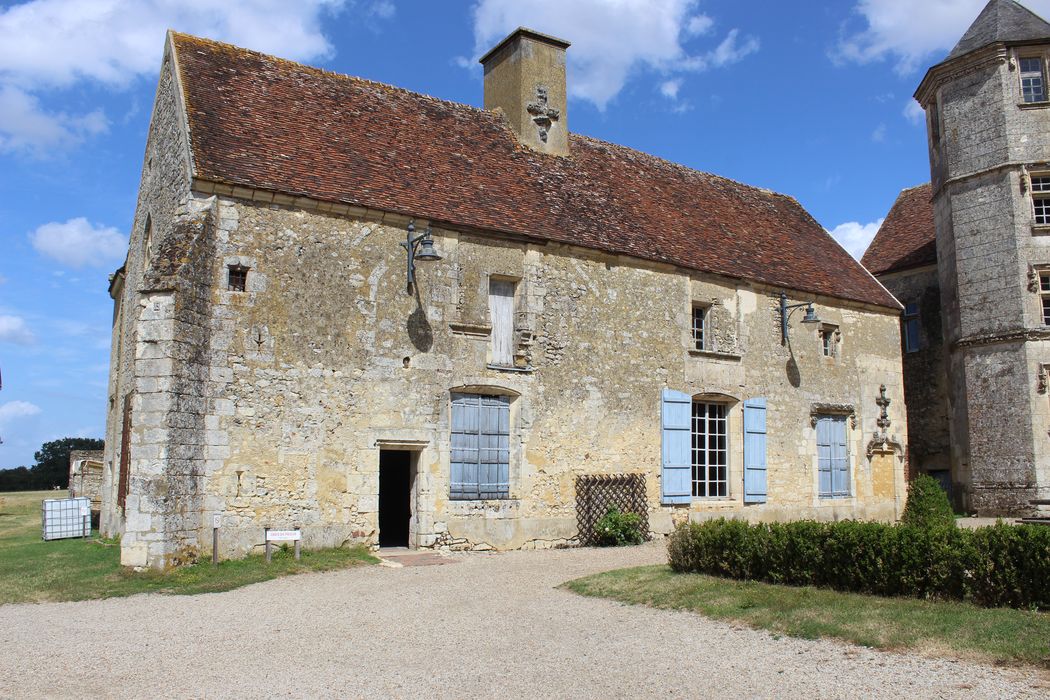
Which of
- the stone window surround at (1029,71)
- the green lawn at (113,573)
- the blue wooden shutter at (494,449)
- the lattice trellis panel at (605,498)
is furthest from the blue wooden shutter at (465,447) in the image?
the stone window surround at (1029,71)

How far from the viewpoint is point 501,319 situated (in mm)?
13617

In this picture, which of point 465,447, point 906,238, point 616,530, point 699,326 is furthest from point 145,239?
point 906,238

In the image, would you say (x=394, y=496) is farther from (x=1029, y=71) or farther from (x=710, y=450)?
(x=1029, y=71)

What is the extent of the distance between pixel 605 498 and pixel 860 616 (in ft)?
23.7

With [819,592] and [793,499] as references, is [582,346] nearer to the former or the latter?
[793,499]

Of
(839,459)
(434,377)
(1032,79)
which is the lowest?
(839,459)

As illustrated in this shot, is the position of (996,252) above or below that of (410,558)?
above

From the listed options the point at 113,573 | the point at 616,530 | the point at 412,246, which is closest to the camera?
the point at 113,573

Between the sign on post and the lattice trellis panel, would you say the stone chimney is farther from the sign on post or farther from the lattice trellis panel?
the sign on post

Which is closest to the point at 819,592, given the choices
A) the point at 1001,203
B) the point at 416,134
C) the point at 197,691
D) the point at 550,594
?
the point at 550,594

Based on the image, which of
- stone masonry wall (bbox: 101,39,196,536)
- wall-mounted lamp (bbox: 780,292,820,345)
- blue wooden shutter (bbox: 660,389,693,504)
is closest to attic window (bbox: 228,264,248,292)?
stone masonry wall (bbox: 101,39,196,536)

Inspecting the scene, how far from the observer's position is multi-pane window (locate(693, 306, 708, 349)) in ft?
52.4

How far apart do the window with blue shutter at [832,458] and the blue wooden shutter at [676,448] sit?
3.64m

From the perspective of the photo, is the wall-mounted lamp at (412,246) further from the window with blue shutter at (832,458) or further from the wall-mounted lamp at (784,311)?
the window with blue shutter at (832,458)
